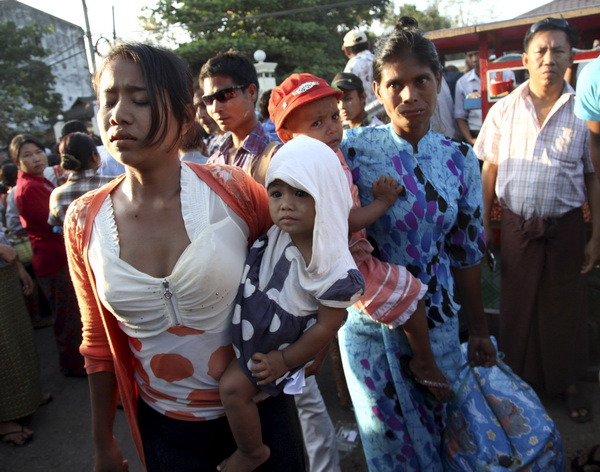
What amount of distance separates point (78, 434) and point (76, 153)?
6.93ft

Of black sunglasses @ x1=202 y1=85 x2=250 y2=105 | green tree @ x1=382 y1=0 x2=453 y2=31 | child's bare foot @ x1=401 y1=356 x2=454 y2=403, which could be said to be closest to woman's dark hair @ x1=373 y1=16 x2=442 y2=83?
black sunglasses @ x1=202 y1=85 x2=250 y2=105

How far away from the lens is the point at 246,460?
58.5 inches

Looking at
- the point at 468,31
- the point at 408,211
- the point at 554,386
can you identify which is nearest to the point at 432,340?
the point at 408,211

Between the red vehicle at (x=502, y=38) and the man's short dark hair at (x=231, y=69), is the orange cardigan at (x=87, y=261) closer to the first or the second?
the man's short dark hair at (x=231, y=69)

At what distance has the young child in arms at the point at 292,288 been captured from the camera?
138cm

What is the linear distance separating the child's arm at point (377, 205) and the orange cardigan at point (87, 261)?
0.33 meters

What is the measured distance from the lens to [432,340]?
204 centimetres

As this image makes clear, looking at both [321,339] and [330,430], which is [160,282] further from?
[330,430]

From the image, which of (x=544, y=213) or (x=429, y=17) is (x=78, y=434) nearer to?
(x=544, y=213)

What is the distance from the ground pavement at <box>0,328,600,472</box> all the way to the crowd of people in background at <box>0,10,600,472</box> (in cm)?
14

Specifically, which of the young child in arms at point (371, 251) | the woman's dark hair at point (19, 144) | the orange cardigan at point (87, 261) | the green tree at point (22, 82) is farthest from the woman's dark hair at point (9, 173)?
the green tree at point (22, 82)

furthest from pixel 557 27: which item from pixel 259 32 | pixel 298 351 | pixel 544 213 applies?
pixel 259 32

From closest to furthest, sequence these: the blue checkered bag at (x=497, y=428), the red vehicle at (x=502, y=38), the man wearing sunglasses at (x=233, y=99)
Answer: the blue checkered bag at (x=497, y=428), the man wearing sunglasses at (x=233, y=99), the red vehicle at (x=502, y=38)

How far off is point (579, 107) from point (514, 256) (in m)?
1.33
